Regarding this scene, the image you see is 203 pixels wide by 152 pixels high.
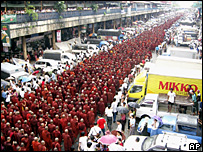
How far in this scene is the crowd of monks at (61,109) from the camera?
29.9ft

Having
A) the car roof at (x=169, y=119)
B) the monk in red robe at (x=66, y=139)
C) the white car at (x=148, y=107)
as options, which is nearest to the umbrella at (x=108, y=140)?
the monk in red robe at (x=66, y=139)

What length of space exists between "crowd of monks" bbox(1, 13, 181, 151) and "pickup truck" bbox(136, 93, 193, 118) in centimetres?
179

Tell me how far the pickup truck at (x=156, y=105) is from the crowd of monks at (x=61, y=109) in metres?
1.79

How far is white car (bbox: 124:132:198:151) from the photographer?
8484mm

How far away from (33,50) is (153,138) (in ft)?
65.9

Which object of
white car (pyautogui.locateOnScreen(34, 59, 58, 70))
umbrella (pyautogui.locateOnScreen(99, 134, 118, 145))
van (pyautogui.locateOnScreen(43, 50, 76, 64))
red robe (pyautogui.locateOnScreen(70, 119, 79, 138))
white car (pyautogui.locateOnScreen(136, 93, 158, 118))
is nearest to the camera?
umbrella (pyautogui.locateOnScreen(99, 134, 118, 145))

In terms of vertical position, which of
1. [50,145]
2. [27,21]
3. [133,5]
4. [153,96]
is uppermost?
[133,5]

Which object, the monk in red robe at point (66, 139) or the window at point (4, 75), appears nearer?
the monk in red robe at point (66, 139)

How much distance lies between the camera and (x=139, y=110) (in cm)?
1176

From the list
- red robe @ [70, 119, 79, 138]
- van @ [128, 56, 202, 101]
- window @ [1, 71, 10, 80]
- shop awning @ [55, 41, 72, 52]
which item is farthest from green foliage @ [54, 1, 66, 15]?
red robe @ [70, 119, 79, 138]

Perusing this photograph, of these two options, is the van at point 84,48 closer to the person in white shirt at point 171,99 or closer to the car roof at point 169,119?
the person in white shirt at point 171,99

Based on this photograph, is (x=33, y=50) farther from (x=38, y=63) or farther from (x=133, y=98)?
(x=133, y=98)

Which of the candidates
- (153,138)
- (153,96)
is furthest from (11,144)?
(153,96)

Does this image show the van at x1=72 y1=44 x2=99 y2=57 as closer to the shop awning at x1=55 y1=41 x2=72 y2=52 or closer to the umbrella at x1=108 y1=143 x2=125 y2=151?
the shop awning at x1=55 y1=41 x2=72 y2=52
